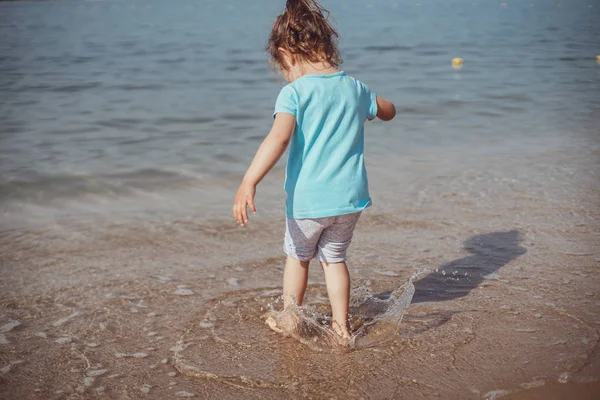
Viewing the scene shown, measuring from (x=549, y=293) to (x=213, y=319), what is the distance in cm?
181

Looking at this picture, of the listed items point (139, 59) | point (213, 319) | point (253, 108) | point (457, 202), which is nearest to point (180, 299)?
point (213, 319)

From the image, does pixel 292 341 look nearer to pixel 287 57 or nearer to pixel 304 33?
pixel 287 57

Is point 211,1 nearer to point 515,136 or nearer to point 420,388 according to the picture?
point 515,136

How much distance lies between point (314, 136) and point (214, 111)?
695cm

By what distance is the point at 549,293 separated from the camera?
3.71 meters

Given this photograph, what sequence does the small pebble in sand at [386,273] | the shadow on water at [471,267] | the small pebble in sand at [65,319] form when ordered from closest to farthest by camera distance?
1. the small pebble in sand at [65,319]
2. the shadow on water at [471,267]
3. the small pebble in sand at [386,273]

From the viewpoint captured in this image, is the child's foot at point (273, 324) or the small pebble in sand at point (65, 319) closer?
the child's foot at point (273, 324)

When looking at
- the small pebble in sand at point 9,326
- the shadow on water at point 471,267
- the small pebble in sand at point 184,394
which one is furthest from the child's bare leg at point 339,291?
the small pebble in sand at point 9,326

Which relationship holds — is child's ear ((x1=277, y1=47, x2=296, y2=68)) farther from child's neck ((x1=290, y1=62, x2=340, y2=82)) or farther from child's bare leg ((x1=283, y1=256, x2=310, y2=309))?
child's bare leg ((x1=283, y1=256, x2=310, y2=309))

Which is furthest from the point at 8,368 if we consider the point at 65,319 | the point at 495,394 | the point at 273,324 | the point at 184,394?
the point at 495,394

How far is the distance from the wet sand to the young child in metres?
0.47

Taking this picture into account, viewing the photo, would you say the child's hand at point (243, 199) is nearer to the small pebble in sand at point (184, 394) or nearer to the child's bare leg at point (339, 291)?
the child's bare leg at point (339, 291)

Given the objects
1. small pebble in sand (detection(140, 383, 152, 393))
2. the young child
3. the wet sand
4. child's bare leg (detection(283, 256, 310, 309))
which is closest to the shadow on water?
the wet sand

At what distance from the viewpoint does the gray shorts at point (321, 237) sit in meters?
3.14
